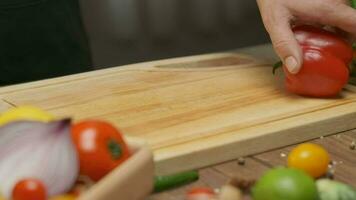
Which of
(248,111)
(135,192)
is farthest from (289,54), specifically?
(135,192)

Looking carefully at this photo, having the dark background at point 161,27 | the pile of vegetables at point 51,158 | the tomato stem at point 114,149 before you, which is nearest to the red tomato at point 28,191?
the pile of vegetables at point 51,158

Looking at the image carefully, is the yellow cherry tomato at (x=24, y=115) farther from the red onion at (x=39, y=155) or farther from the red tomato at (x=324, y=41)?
the red tomato at (x=324, y=41)

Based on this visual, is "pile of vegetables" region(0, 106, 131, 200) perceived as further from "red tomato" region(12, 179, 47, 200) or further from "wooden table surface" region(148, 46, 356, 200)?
"wooden table surface" region(148, 46, 356, 200)

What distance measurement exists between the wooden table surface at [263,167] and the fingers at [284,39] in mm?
177

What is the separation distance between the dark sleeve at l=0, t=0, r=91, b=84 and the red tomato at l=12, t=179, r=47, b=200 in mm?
856

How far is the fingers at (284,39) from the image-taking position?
4.06ft

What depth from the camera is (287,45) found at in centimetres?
125

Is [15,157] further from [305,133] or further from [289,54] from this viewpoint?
[289,54]

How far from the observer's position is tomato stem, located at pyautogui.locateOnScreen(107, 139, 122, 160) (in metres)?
0.77

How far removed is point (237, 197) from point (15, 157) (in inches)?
10.1

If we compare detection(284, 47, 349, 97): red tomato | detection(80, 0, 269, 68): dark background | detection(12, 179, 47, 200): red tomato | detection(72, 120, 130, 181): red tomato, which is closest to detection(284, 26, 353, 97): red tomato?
detection(284, 47, 349, 97): red tomato

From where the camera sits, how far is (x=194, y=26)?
8.05 feet

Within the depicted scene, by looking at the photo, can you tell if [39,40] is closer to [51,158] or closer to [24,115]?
[24,115]

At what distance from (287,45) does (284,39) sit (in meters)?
0.01
